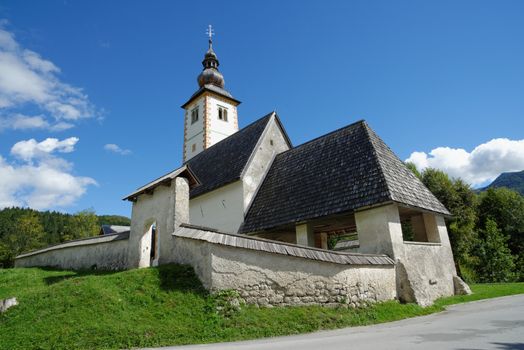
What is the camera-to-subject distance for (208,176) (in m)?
Result: 19.9

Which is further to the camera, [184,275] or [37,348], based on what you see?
[184,275]

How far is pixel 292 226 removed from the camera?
44.4 feet

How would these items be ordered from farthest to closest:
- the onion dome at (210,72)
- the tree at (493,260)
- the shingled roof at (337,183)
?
the onion dome at (210,72) < the tree at (493,260) < the shingled roof at (337,183)

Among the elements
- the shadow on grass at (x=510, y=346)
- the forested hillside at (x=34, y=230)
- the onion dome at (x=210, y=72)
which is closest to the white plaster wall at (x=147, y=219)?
the shadow on grass at (x=510, y=346)

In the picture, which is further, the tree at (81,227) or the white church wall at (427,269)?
the tree at (81,227)

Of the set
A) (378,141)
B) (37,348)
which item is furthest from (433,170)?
(37,348)

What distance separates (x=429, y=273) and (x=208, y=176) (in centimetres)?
1289

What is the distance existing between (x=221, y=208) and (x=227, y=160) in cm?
350

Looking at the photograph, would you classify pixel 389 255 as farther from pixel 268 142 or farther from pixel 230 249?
pixel 268 142

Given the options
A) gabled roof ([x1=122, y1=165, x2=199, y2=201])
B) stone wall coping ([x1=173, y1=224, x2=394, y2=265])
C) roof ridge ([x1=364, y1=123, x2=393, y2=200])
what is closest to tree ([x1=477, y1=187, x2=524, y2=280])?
roof ridge ([x1=364, y1=123, x2=393, y2=200])

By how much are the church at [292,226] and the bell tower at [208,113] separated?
11.6m

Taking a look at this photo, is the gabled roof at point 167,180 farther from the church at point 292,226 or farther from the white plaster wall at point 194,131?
the white plaster wall at point 194,131

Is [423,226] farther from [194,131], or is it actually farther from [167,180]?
[194,131]

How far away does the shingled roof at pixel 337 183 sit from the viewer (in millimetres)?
11664
